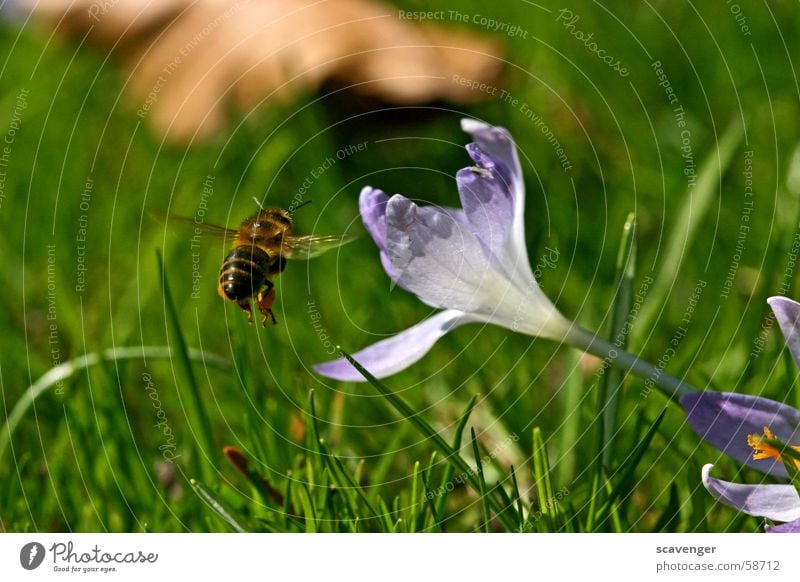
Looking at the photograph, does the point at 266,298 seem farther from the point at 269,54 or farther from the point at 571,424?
the point at 269,54

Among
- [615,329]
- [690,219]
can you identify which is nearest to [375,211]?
[615,329]

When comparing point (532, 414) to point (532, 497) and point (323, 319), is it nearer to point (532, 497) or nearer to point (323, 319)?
point (532, 497)

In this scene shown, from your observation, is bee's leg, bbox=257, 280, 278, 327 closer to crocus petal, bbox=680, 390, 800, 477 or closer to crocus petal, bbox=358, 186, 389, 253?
crocus petal, bbox=358, 186, 389, 253

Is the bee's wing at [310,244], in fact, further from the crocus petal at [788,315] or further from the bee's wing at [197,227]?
the crocus petal at [788,315]

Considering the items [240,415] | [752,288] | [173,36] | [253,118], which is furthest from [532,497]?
[173,36]

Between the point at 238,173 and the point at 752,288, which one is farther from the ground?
the point at 238,173

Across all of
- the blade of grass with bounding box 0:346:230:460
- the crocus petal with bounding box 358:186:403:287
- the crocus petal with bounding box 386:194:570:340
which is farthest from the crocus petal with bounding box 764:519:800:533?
the blade of grass with bounding box 0:346:230:460
